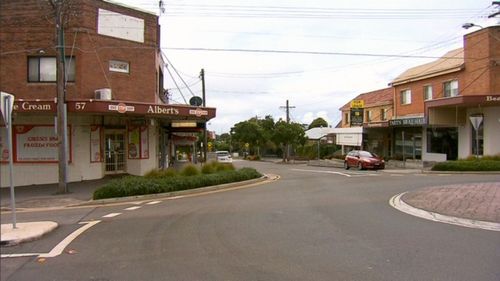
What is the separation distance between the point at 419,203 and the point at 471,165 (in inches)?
642

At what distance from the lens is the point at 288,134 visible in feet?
195

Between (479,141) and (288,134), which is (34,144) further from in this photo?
(288,134)

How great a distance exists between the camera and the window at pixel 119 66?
23806 millimetres

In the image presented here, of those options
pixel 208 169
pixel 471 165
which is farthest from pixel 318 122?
pixel 208 169

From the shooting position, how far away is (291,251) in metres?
7.86

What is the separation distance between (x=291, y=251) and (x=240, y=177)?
596 inches

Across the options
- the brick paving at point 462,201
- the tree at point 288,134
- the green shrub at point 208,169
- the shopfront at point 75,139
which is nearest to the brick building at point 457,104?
the brick paving at point 462,201

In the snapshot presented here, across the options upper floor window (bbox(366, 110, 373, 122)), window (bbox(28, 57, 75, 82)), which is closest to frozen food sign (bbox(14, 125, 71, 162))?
window (bbox(28, 57, 75, 82))

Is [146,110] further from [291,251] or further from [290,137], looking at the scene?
[290,137]

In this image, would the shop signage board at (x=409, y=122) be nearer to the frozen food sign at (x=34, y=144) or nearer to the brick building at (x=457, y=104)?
the brick building at (x=457, y=104)

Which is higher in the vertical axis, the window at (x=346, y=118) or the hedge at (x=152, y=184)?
the window at (x=346, y=118)

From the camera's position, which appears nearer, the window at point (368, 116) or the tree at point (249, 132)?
the window at point (368, 116)

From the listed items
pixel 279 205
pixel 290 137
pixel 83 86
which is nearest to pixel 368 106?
pixel 290 137

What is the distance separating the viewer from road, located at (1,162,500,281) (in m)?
6.63
